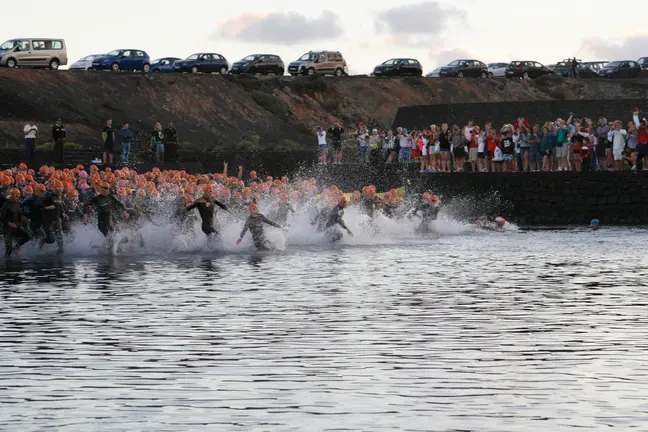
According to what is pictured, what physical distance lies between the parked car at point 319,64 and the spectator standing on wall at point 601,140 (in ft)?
138

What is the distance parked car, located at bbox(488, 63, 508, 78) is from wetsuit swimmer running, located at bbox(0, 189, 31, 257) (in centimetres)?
6180

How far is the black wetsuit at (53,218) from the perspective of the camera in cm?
3197

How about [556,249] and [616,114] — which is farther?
[616,114]

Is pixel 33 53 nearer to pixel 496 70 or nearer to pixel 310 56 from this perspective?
pixel 310 56

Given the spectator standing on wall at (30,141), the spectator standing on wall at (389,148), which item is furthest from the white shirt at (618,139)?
the spectator standing on wall at (30,141)

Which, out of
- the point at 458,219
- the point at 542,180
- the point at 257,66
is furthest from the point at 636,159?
the point at 257,66

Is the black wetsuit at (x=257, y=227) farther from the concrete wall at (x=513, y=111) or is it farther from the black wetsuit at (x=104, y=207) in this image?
the concrete wall at (x=513, y=111)

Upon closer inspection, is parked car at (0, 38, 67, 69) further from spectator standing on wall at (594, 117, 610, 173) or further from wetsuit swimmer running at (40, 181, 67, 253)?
wetsuit swimmer running at (40, 181, 67, 253)

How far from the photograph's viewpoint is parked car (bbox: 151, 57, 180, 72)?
8212 cm

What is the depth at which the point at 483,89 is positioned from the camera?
91.1 meters

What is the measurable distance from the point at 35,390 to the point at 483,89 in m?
77.7

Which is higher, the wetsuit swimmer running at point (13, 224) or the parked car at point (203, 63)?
the parked car at point (203, 63)

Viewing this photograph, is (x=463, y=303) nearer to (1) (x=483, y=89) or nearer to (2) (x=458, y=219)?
(2) (x=458, y=219)

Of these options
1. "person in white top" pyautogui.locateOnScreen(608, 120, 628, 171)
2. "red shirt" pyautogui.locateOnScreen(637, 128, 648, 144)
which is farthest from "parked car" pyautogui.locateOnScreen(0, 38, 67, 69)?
"red shirt" pyautogui.locateOnScreen(637, 128, 648, 144)
